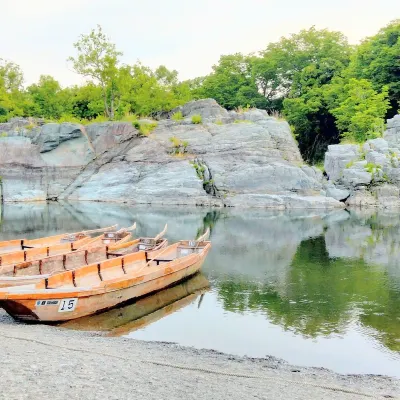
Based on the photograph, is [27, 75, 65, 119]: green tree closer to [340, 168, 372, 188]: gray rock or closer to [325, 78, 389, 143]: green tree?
[325, 78, 389, 143]: green tree

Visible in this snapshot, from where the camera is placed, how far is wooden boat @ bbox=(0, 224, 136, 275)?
1709 centimetres

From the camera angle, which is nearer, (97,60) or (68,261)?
(68,261)

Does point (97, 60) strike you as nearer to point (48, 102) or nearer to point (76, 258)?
point (48, 102)

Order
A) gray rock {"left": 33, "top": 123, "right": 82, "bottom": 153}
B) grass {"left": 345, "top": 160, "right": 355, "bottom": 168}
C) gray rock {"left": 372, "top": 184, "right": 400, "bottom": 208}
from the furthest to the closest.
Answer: gray rock {"left": 33, "top": 123, "right": 82, "bottom": 153} → grass {"left": 345, "top": 160, "right": 355, "bottom": 168} → gray rock {"left": 372, "top": 184, "right": 400, "bottom": 208}

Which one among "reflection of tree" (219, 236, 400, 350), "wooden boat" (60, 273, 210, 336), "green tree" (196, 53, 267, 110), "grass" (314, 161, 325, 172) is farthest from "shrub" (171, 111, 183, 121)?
"wooden boat" (60, 273, 210, 336)

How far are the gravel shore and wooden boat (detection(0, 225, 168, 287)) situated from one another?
2.40 meters

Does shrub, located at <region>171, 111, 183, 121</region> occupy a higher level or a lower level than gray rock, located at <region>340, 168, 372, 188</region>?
higher

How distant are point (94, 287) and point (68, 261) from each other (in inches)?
143

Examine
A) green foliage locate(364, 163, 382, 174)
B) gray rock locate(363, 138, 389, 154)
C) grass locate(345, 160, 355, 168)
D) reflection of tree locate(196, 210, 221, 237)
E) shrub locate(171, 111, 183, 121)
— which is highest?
shrub locate(171, 111, 183, 121)

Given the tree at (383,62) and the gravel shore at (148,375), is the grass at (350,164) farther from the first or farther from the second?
the gravel shore at (148,375)

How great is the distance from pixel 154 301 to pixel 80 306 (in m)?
3.38

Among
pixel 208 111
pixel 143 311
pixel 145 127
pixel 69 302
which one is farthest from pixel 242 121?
pixel 69 302

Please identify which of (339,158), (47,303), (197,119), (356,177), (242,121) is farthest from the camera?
(197,119)

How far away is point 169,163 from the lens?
5475 cm
